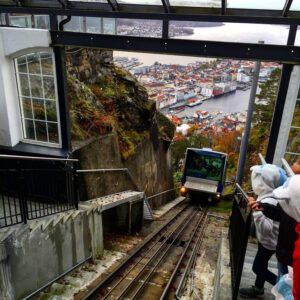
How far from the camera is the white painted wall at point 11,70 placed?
20.1 feet

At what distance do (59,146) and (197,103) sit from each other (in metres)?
85.3

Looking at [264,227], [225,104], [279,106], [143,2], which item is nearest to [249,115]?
[279,106]

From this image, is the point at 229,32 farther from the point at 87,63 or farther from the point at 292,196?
the point at 87,63

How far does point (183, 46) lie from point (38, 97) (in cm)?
376

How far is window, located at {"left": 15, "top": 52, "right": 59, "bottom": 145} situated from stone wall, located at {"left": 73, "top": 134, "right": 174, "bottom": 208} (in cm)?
99

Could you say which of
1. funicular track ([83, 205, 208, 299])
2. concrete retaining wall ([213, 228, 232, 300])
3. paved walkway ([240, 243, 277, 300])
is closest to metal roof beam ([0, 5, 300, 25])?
paved walkway ([240, 243, 277, 300])

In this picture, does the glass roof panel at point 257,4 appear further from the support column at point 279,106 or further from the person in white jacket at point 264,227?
the person in white jacket at point 264,227

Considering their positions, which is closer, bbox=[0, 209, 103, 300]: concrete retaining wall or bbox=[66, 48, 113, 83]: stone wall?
bbox=[0, 209, 103, 300]: concrete retaining wall

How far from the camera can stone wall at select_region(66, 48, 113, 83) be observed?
43.1 ft

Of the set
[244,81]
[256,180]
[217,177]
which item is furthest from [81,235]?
[244,81]

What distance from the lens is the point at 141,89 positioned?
53.7 ft

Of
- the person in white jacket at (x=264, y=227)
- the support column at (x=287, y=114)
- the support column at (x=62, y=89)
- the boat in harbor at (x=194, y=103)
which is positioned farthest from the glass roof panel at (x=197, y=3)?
the boat in harbor at (x=194, y=103)

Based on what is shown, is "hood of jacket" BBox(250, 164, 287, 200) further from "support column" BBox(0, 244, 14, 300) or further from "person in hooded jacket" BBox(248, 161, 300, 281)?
"support column" BBox(0, 244, 14, 300)

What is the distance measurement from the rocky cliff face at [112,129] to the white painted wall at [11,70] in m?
1.65
